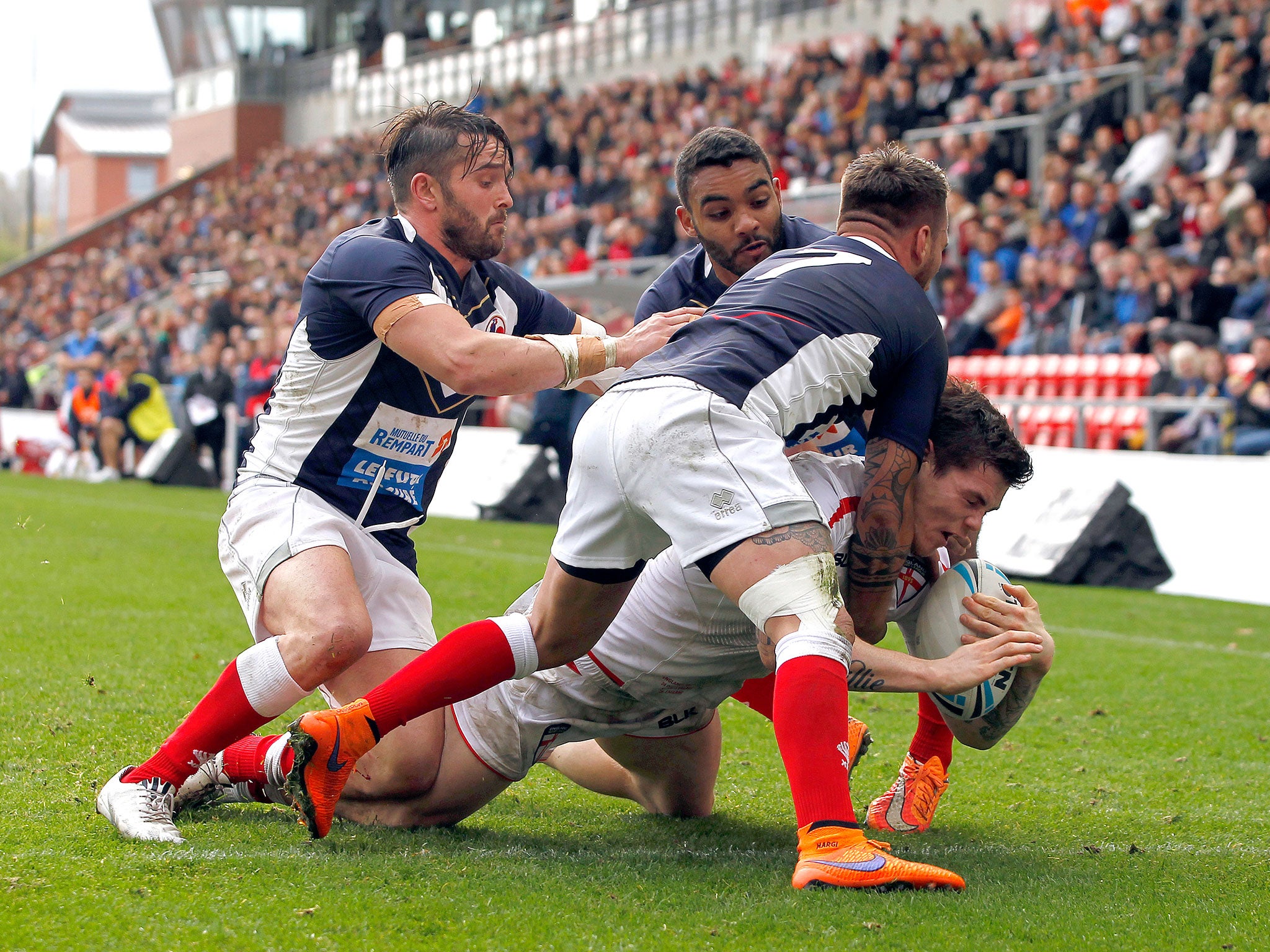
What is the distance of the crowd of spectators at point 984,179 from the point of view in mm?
12773

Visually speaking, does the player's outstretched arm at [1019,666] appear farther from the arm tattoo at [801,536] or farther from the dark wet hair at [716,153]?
the dark wet hair at [716,153]

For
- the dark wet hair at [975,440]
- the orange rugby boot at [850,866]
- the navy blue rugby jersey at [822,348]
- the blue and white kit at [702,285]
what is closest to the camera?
the orange rugby boot at [850,866]

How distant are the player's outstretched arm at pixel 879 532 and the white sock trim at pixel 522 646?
2.71 feet

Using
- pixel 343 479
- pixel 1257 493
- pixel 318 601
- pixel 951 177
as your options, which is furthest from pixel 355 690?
pixel 951 177

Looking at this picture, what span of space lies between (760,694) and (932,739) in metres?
0.56

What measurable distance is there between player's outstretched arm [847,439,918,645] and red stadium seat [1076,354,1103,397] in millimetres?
9637

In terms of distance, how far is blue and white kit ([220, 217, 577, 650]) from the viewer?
3.87 m

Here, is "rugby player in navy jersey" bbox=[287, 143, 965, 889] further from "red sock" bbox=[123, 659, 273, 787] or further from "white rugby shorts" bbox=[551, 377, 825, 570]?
"red sock" bbox=[123, 659, 273, 787]

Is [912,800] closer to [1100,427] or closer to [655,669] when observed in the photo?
[655,669]

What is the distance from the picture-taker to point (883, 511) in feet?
11.1

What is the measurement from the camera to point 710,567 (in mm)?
3105

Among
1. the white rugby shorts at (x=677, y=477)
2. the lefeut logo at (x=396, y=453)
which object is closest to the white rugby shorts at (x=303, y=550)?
the lefeut logo at (x=396, y=453)

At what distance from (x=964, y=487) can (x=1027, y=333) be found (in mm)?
10732

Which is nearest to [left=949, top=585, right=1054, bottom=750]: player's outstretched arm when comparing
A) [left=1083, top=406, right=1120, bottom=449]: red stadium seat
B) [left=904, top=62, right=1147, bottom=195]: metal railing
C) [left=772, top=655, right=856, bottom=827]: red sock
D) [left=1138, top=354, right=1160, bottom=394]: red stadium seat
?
[left=772, top=655, right=856, bottom=827]: red sock
